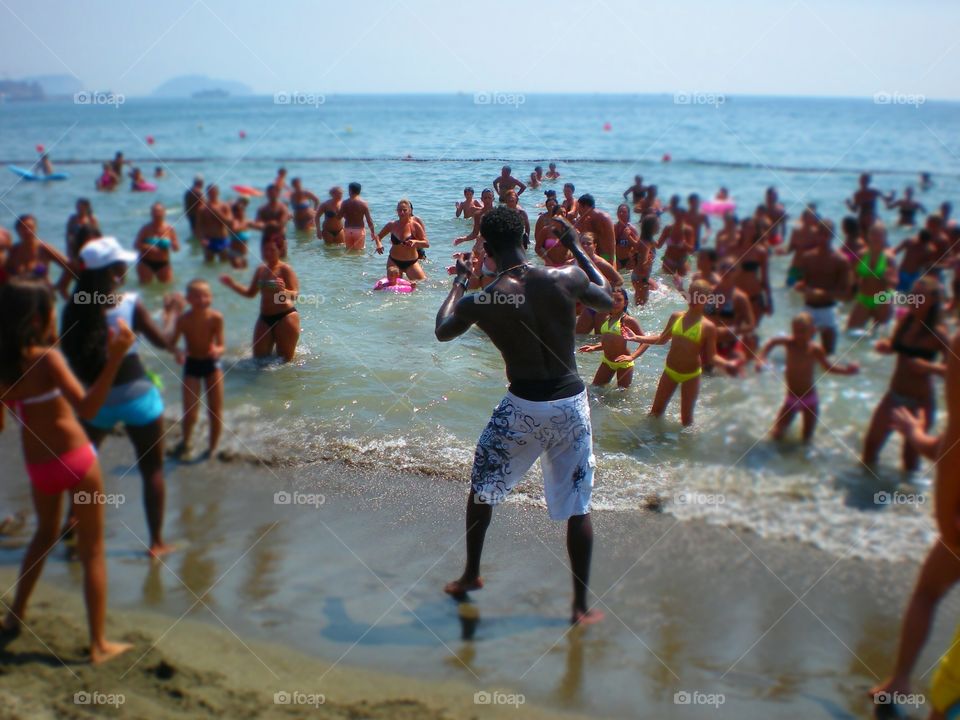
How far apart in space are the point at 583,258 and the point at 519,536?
5.72ft

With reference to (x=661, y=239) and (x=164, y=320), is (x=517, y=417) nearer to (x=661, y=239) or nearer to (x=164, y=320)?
(x=164, y=320)

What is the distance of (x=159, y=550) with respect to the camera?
155 inches

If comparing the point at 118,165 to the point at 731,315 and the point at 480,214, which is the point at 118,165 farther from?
the point at 731,315

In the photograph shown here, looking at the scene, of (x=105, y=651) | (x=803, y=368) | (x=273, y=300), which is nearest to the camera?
(x=105, y=651)

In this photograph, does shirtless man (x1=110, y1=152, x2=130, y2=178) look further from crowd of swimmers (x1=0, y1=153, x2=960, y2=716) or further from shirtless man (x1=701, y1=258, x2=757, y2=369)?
shirtless man (x1=701, y1=258, x2=757, y2=369)

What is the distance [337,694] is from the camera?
3.14 metres

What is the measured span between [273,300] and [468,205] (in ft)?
5.52

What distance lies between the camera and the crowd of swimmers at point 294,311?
3.06 metres

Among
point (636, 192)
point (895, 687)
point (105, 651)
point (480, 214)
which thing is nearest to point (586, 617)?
point (895, 687)

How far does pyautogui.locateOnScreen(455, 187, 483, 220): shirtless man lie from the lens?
566 cm

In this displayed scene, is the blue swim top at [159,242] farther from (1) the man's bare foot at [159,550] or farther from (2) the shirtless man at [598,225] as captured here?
(2) the shirtless man at [598,225]

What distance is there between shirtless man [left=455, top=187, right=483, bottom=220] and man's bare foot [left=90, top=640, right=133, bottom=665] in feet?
12.2

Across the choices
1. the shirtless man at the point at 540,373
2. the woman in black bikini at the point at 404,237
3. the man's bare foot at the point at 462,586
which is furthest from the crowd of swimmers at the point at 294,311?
the man's bare foot at the point at 462,586

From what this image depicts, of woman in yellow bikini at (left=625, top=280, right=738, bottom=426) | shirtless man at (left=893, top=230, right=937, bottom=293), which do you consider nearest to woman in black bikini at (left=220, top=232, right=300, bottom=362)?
woman in yellow bikini at (left=625, top=280, right=738, bottom=426)
